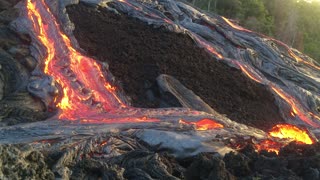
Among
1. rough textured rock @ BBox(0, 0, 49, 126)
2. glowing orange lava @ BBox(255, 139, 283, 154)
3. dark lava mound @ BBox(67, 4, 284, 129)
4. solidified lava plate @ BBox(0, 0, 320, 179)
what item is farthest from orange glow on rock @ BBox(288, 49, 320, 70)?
rough textured rock @ BBox(0, 0, 49, 126)

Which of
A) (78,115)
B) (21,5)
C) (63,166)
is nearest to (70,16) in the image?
(21,5)

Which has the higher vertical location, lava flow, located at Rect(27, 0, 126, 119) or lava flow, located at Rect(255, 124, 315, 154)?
lava flow, located at Rect(27, 0, 126, 119)

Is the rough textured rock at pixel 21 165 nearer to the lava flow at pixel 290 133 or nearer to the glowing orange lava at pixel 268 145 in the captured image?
the glowing orange lava at pixel 268 145

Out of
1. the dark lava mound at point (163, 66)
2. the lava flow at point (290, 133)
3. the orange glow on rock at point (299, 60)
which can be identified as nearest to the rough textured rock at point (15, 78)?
the dark lava mound at point (163, 66)

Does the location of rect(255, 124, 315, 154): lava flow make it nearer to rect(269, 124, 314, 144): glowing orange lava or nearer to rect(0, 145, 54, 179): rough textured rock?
rect(269, 124, 314, 144): glowing orange lava

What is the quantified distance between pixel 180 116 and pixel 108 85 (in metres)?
2.47

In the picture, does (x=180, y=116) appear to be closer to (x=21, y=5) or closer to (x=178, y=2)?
(x=21, y=5)

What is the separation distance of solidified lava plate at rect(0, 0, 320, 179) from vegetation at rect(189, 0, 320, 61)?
47.6 ft

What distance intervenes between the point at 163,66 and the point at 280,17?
3225 centimetres

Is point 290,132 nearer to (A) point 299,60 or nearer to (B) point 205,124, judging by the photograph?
(B) point 205,124

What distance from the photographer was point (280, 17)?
Result: 44.5 metres

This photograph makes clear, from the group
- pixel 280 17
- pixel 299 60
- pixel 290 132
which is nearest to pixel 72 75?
pixel 290 132

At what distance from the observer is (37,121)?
10.4m

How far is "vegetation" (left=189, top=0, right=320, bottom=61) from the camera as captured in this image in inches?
1447
